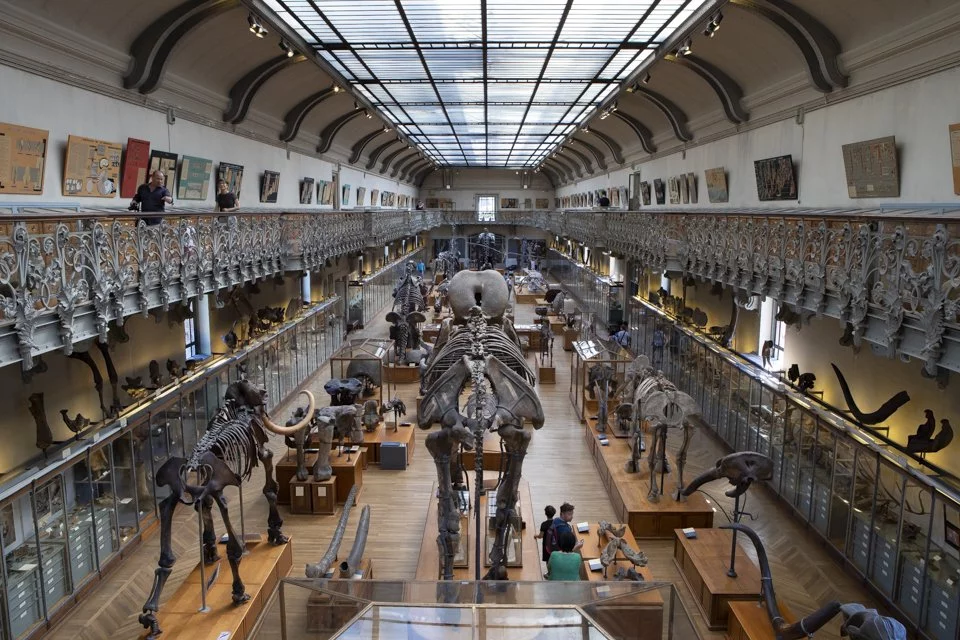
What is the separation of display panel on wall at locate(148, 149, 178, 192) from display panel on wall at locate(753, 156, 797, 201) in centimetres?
1172

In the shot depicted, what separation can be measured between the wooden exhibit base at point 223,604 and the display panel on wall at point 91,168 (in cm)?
604

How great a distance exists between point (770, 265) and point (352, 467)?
6800 mm

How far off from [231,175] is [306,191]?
20.7 feet

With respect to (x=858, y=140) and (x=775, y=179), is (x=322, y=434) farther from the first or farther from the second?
(x=775, y=179)

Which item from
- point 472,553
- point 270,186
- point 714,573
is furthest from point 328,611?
point 270,186

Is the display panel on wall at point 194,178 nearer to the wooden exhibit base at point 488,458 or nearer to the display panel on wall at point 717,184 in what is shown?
the wooden exhibit base at point 488,458

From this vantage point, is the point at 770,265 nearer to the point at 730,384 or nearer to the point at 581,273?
the point at 730,384

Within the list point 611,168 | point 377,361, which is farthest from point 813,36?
point 611,168

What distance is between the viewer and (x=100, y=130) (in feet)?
34.5

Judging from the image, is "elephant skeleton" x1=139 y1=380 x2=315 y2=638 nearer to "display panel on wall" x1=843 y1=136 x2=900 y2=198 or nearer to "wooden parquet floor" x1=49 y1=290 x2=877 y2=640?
"wooden parquet floor" x1=49 y1=290 x2=877 y2=640

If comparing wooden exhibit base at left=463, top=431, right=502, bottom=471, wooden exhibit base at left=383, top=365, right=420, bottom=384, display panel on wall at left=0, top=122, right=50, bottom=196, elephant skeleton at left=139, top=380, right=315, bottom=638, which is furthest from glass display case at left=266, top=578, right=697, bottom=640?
wooden exhibit base at left=383, top=365, right=420, bottom=384

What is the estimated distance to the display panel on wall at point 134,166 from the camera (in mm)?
11227

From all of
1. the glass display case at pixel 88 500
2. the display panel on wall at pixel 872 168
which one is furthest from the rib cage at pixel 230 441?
the display panel on wall at pixel 872 168

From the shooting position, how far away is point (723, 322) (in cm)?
1680
